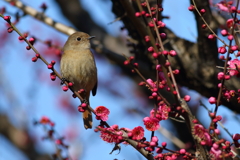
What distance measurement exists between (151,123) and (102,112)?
1.37ft

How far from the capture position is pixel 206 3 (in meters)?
4.29

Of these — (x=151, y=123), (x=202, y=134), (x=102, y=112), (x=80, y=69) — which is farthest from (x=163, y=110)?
(x=80, y=69)

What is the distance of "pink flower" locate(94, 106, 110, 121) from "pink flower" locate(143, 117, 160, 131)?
35 centimetres

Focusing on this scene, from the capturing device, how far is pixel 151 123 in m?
2.62

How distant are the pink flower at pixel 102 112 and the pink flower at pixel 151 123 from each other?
0.35 metres

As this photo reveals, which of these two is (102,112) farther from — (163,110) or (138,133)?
(163,110)

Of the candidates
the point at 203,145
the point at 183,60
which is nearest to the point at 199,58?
the point at 183,60

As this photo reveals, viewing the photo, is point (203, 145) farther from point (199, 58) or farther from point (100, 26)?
point (100, 26)

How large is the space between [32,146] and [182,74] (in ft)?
13.6

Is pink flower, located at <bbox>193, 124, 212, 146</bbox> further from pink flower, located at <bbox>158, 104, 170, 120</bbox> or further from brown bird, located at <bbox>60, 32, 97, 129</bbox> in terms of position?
brown bird, located at <bbox>60, 32, 97, 129</bbox>

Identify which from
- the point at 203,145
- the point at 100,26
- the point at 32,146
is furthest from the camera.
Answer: the point at 32,146

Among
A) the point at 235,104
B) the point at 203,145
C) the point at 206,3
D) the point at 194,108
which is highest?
the point at 194,108

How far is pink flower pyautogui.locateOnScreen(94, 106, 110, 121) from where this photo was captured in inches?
110

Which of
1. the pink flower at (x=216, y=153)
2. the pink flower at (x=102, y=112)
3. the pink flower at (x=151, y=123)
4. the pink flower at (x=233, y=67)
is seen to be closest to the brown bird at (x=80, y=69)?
the pink flower at (x=102, y=112)
